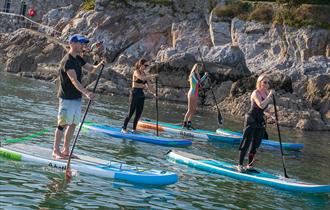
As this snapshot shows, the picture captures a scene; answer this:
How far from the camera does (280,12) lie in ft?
140

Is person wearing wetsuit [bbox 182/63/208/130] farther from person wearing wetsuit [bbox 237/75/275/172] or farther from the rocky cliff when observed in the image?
the rocky cliff

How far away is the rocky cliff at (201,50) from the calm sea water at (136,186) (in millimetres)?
10330

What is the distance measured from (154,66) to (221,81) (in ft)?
13.5

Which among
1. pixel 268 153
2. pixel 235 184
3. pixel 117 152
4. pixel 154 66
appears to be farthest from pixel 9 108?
pixel 154 66

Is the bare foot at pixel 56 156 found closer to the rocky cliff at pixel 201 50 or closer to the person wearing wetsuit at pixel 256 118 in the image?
the person wearing wetsuit at pixel 256 118

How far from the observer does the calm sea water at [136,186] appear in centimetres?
982

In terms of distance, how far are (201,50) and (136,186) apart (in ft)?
98.2

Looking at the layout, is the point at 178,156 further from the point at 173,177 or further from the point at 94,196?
the point at 94,196

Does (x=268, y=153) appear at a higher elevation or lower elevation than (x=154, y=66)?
lower

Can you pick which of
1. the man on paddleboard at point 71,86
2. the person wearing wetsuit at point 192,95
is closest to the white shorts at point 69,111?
the man on paddleboard at point 71,86

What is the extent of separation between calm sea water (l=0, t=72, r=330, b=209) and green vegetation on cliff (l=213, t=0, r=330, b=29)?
2080cm

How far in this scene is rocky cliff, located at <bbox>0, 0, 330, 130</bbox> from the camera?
32.3 meters

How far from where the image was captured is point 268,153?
58.7 ft

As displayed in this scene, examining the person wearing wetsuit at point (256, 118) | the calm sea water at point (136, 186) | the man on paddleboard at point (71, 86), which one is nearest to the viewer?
the calm sea water at point (136, 186)
